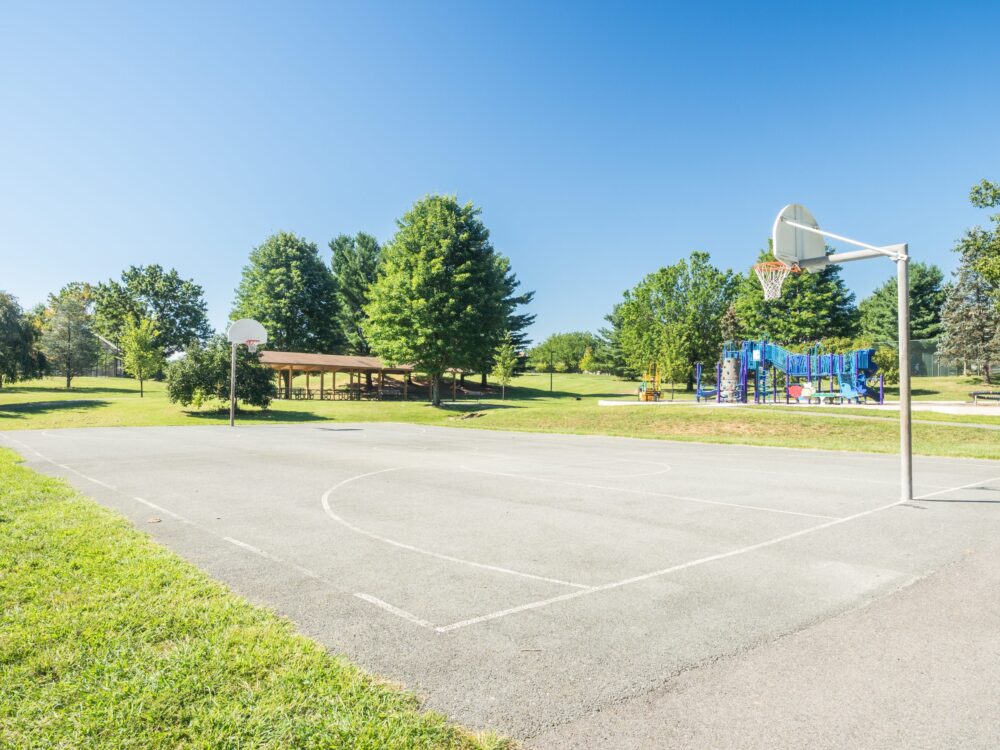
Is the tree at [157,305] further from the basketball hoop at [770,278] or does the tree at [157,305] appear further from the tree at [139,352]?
the basketball hoop at [770,278]

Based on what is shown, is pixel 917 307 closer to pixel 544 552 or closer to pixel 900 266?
pixel 900 266

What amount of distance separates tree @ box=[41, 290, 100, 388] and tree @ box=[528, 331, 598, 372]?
69.7 meters

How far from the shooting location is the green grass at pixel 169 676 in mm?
3076

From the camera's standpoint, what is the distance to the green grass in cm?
308

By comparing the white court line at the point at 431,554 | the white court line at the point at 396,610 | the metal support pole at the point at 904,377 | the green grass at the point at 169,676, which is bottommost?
the white court line at the point at 431,554

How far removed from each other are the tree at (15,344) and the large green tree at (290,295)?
66.0 ft

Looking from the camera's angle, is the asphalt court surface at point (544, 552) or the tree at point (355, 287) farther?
the tree at point (355, 287)

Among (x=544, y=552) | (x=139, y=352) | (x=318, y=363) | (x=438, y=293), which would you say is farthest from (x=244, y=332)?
(x=544, y=552)

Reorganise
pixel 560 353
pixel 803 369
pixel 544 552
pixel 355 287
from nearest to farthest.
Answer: pixel 544 552 < pixel 803 369 < pixel 355 287 < pixel 560 353

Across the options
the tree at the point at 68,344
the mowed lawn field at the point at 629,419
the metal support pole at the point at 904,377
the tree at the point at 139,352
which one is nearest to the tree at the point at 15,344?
the mowed lawn field at the point at 629,419

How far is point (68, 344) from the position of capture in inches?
2472

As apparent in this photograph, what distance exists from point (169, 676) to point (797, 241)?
10943mm

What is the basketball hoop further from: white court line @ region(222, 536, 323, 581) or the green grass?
the green grass

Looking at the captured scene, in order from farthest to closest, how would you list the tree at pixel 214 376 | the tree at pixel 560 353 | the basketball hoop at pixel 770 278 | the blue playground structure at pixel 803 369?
1. the tree at pixel 560 353
2. the blue playground structure at pixel 803 369
3. the tree at pixel 214 376
4. the basketball hoop at pixel 770 278
